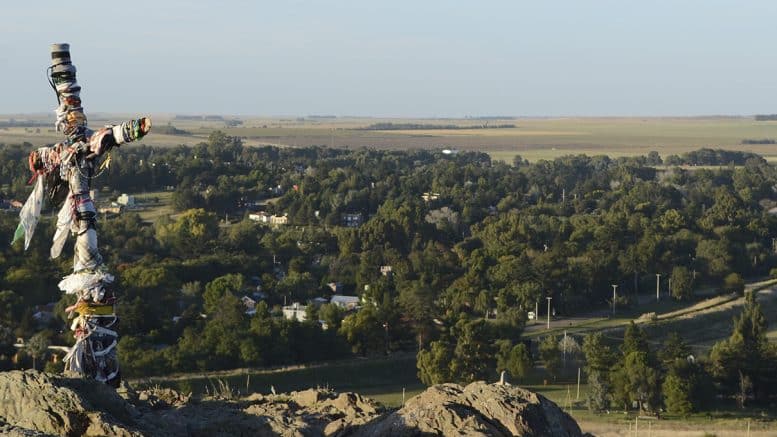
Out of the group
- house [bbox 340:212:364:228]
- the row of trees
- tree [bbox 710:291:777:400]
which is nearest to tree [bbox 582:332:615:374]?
the row of trees

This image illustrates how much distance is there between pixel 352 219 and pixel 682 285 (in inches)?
1143

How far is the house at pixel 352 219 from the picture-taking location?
69.4 meters

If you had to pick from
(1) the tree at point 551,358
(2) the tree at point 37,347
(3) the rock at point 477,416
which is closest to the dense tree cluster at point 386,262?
(1) the tree at point 551,358

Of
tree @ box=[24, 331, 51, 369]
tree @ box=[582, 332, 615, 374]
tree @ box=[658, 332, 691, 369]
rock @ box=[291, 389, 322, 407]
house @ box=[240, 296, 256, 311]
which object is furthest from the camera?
house @ box=[240, 296, 256, 311]

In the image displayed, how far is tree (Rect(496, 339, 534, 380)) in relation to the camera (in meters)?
29.7

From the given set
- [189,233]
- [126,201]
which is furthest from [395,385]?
[126,201]

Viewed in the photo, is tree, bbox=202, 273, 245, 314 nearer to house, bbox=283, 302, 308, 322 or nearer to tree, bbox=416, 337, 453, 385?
house, bbox=283, 302, 308, 322

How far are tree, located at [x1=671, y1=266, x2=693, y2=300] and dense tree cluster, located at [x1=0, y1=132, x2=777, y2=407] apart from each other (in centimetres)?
10

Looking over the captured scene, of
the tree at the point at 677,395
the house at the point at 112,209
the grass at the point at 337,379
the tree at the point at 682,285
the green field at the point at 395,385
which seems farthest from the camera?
the house at the point at 112,209

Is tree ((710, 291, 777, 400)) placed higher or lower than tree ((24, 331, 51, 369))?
lower

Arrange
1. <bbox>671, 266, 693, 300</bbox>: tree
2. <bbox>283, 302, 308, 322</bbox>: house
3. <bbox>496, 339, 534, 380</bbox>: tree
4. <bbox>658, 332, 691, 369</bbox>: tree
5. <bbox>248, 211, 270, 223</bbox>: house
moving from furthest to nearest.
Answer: <bbox>248, 211, 270, 223</bbox>: house, <bbox>671, 266, 693, 300</bbox>: tree, <bbox>283, 302, 308, 322</bbox>: house, <bbox>496, 339, 534, 380</bbox>: tree, <bbox>658, 332, 691, 369</bbox>: tree

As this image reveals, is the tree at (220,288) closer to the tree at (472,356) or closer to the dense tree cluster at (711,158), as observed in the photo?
the tree at (472,356)

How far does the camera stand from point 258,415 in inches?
416

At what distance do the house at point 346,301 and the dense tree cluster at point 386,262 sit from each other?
0.52 meters
